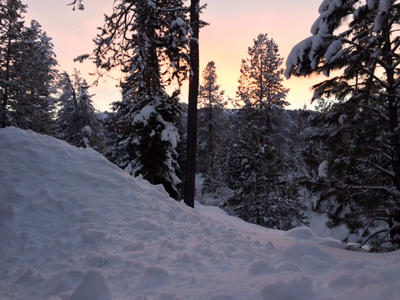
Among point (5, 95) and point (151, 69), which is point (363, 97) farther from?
point (5, 95)

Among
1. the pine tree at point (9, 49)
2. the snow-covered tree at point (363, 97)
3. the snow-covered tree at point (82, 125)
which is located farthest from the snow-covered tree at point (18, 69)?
the snow-covered tree at point (363, 97)

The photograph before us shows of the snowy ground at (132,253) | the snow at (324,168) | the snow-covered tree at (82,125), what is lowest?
the snowy ground at (132,253)

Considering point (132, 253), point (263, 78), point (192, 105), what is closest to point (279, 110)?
point (263, 78)

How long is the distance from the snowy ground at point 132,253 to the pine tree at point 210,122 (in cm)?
2489

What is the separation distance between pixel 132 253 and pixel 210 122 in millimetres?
28132

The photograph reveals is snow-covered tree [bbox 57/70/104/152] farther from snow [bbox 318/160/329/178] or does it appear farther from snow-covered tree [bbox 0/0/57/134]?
snow [bbox 318/160/329/178]

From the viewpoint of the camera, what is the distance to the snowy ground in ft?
9.91

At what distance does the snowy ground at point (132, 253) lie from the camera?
3.02m

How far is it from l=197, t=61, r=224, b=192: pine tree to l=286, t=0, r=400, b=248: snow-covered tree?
2569cm

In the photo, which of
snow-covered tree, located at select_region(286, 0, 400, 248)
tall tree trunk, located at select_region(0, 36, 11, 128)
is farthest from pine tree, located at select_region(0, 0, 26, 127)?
snow-covered tree, located at select_region(286, 0, 400, 248)

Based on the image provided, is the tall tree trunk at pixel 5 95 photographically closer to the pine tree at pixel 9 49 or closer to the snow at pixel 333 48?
the pine tree at pixel 9 49

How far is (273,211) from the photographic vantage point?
1586cm

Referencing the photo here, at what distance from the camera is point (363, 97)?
5191mm

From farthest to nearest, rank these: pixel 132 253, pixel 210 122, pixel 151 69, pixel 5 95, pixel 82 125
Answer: pixel 210 122
pixel 82 125
pixel 5 95
pixel 151 69
pixel 132 253
